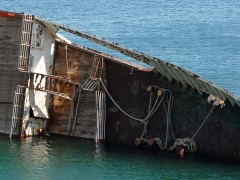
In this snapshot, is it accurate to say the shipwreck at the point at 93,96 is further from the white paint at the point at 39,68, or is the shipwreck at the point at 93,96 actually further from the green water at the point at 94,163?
the green water at the point at 94,163

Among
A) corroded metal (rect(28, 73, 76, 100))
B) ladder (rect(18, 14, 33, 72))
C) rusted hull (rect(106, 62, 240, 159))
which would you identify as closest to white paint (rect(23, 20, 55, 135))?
corroded metal (rect(28, 73, 76, 100))

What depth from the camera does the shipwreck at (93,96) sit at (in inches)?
1367

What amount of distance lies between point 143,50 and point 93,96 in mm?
33824

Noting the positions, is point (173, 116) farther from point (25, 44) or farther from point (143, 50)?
point (143, 50)

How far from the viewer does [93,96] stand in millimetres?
36906

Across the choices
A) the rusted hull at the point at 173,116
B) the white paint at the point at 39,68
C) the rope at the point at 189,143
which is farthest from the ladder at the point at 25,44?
the rope at the point at 189,143

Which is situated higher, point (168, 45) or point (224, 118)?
point (168, 45)

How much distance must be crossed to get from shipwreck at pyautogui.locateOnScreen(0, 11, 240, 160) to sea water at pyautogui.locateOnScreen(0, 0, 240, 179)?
2.82 ft

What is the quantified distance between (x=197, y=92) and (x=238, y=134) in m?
3.08

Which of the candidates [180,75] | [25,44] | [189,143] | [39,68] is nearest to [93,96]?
[39,68]

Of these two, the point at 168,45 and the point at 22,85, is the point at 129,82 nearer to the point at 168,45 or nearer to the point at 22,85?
the point at 22,85

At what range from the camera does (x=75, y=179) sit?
32.1 m

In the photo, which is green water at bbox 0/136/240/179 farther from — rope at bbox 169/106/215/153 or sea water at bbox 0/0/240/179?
rope at bbox 169/106/215/153

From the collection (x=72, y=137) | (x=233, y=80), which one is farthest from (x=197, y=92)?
(x=233, y=80)
